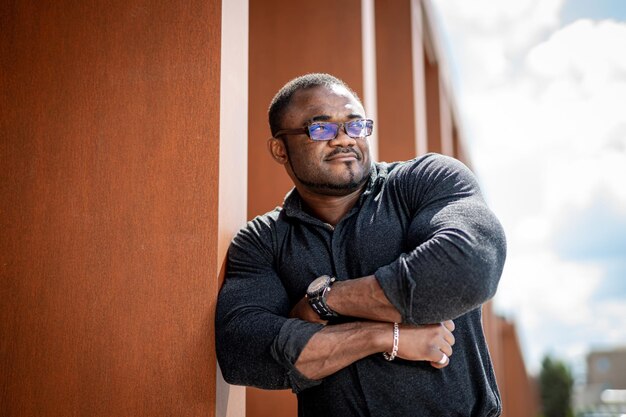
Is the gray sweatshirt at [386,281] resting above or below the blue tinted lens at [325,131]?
below

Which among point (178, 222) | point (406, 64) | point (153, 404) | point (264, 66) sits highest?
point (406, 64)

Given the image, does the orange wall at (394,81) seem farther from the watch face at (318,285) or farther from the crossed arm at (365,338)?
the crossed arm at (365,338)

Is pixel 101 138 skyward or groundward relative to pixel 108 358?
skyward

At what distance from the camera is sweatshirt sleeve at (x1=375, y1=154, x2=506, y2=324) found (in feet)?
7.64

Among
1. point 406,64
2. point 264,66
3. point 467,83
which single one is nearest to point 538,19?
point 467,83

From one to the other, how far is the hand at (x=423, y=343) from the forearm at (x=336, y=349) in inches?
2.3

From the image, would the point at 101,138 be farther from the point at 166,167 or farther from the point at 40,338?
the point at 40,338

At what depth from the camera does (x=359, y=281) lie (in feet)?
8.27

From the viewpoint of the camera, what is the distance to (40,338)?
2.88 m

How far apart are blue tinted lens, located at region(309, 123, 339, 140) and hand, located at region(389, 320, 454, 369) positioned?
2.87ft

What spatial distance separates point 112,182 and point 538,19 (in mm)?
12038

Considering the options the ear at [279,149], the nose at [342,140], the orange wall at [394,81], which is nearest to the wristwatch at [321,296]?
the nose at [342,140]

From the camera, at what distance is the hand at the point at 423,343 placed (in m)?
2.47

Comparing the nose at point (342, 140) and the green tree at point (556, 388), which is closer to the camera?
the nose at point (342, 140)
